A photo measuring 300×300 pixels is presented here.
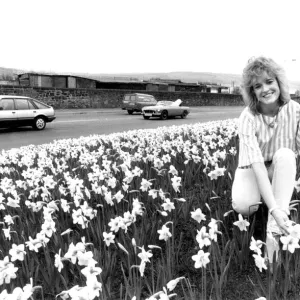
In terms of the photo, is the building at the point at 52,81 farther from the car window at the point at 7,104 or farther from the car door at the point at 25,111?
the car window at the point at 7,104

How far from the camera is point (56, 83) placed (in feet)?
131

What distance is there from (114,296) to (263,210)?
145 cm

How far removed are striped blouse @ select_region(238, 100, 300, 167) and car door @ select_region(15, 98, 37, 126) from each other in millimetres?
13196

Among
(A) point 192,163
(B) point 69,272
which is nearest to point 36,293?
(B) point 69,272

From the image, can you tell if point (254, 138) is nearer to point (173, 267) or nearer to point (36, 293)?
point (173, 267)

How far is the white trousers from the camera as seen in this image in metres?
2.37

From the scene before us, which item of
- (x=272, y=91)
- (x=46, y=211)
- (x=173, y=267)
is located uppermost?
(x=272, y=91)

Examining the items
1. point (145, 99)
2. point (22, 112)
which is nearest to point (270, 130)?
point (22, 112)

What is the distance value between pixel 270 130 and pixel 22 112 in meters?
13.4

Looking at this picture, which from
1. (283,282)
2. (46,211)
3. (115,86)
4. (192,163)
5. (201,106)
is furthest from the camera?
(115,86)

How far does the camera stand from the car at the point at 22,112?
45.7 ft

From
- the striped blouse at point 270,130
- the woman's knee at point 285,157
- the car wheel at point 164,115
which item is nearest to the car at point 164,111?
the car wheel at point 164,115

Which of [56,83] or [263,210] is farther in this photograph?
[56,83]

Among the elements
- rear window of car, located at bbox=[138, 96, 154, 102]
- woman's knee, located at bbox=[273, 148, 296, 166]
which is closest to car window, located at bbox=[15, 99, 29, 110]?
rear window of car, located at bbox=[138, 96, 154, 102]
